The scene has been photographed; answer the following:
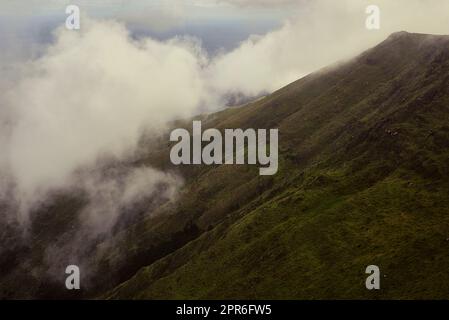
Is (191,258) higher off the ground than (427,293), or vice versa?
(191,258)

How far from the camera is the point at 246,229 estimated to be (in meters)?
188

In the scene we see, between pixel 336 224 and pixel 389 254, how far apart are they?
2786 centimetres

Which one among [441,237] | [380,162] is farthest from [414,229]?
[380,162]

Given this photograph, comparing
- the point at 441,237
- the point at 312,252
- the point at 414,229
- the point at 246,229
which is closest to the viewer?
the point at 441,237

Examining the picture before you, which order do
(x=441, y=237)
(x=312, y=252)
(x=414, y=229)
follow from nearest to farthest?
(x=441, y=237), (x=414, y=229), (x=312, y=252)

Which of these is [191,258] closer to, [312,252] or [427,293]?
[312,252]

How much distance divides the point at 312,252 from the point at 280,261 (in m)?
11.0

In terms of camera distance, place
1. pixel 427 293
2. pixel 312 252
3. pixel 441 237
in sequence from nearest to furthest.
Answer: pixel 427 293, pixel 441 237, pixel 312 252

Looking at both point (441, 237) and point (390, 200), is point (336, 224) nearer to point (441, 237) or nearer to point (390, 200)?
point (390, 200)
